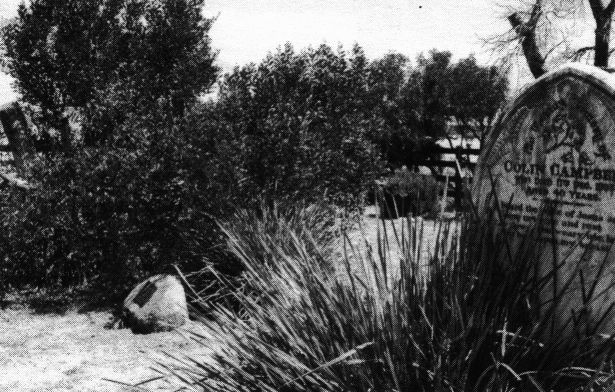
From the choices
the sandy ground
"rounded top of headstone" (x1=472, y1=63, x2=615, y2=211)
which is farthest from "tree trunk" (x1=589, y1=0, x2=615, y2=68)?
"rounded top of headstone" (x1=472, y1=63, x2=615, y2=211)

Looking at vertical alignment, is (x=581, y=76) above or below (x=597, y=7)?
below

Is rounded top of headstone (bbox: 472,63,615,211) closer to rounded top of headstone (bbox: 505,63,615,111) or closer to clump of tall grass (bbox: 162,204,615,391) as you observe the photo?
rounded top of headstone (bbox: 505,63,615,111)

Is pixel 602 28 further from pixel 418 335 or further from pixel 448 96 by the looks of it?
pixel 418 335

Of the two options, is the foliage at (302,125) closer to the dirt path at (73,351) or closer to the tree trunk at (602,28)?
the dirt path at (73,351)

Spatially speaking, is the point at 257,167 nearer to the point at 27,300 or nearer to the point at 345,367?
the point at 27,300

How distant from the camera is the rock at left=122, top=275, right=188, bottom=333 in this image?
6336 mm

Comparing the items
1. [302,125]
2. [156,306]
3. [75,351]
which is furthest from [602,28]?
[75,351]

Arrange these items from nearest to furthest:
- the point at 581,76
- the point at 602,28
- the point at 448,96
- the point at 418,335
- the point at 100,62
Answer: the point at 418,335 → the point at 581,76 → the point at 100,62 → the point at 602,28 → the point at 448,96

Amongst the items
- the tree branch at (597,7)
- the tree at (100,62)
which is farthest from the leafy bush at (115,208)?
the tree branch at (597,7)

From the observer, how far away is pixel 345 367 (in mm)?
2629

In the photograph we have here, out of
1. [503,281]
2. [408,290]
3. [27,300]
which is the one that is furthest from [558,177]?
[27,300]

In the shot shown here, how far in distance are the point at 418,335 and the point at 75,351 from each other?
397 centimetres

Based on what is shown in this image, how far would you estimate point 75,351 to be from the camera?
5.70 m

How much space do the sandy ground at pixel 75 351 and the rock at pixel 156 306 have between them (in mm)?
131
